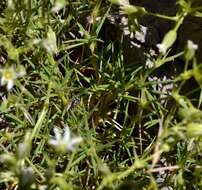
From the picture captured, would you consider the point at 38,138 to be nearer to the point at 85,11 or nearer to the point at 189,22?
the point at 85,11

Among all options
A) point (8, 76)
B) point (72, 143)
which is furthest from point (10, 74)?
point (72, 143)

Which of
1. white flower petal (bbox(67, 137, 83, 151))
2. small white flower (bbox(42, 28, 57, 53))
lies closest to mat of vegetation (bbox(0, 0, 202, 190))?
small white flower (bbox(42, 28, 57, 53))

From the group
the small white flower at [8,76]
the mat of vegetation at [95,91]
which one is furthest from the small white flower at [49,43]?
the small white flower at [8,76]

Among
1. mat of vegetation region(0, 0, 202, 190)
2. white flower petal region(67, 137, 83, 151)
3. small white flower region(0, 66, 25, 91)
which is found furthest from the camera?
mat of vegetation region(0, 0, 202, 190)

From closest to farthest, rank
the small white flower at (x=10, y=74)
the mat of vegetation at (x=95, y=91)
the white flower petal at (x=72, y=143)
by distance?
the white flower petal at (x=72, y=143), the small white flower at (x=10, y=74), the mat of vegetation at (x=95, y=91)

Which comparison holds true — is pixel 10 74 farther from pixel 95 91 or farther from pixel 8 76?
pixel 95 91

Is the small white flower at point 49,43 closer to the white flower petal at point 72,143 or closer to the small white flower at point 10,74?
the small white flower at point 10,74

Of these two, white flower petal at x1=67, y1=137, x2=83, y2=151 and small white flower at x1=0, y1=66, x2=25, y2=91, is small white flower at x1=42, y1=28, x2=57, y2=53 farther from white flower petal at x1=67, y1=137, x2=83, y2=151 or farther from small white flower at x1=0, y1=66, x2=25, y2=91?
white flower petal at x1=67, y1=137, x2=83, y2=151

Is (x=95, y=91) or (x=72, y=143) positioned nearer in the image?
(x=72, y=143)

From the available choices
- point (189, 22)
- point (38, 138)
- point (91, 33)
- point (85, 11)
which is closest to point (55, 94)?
point (38, 138)
